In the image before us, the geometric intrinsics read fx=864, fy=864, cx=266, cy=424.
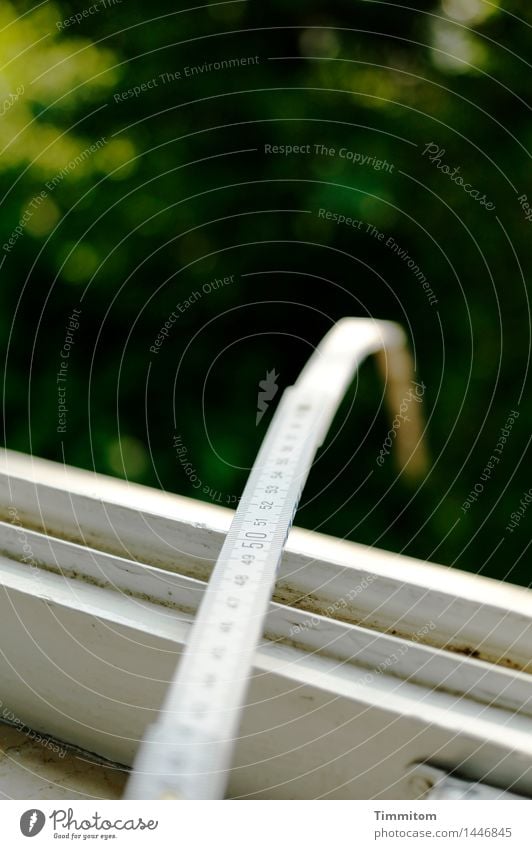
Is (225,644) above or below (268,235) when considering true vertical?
below

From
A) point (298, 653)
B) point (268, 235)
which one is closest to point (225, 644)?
point (298, 653)

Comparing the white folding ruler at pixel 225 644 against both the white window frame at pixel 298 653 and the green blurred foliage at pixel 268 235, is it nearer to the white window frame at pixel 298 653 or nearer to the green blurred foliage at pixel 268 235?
the white window frame at pixel 298 653

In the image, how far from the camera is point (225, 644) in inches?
14.2

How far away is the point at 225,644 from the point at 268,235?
76cm

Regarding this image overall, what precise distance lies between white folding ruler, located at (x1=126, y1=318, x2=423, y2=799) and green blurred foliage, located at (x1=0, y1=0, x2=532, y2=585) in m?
0.50

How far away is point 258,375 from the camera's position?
1.05 metres

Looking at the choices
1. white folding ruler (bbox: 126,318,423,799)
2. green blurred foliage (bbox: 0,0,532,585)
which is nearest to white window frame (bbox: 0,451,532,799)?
white folding ruler (bbox: 126,318,423,799)

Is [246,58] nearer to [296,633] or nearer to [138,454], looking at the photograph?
[138,454]

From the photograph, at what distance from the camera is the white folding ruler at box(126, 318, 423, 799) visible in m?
0.34

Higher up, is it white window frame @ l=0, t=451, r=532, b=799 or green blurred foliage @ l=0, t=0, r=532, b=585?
Result: green blurred foliage @ l=0, t=0, r=532, b=585

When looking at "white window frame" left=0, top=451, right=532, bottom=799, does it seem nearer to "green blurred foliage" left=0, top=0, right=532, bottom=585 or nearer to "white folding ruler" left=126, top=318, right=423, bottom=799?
"white folding ruler" left=126, top=318, right=423, bottom=799

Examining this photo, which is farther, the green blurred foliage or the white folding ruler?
the green blurred foliage

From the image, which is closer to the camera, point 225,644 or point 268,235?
point 225,644

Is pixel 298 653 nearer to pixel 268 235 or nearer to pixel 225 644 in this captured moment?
pixel 225 644
